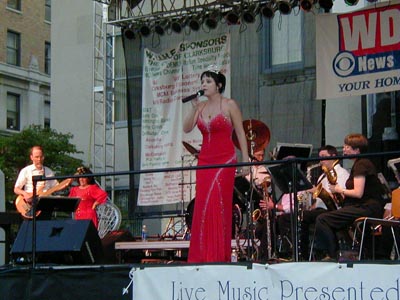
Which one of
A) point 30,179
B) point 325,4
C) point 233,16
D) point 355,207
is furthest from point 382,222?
point 233,16

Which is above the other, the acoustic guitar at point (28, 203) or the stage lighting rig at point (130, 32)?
the stage lighting rig at point (130, 32)

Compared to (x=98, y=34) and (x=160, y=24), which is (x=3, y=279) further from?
(x=98, y=34)

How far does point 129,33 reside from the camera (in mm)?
14531

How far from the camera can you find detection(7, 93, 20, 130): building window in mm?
37812

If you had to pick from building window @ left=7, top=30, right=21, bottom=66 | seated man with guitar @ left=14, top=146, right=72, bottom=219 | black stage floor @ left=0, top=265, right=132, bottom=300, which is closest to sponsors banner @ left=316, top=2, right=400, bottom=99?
seated man with guitar @ left=14, top=146, right=72, bottom=219

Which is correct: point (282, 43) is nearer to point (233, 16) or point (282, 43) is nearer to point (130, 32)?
point (233, 16)

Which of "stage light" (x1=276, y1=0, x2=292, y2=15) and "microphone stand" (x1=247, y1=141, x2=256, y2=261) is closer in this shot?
"microphone stand" (x1=247, y1=141, x2=256, y2=261)

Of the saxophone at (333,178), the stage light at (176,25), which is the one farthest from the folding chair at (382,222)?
the stage light at (176,25)

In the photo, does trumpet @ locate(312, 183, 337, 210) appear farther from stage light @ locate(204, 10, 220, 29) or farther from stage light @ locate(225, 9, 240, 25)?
stage light @ locate(204, 10, 220, 29)

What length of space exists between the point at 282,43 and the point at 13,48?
2669cm

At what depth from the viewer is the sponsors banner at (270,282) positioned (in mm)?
7809

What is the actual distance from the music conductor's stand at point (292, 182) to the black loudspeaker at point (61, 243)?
6.81ft

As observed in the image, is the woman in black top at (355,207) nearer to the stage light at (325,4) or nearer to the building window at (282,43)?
the stage light at (325,4)

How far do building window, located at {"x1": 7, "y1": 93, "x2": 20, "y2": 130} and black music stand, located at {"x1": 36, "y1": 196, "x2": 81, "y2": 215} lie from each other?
28.0 metres
